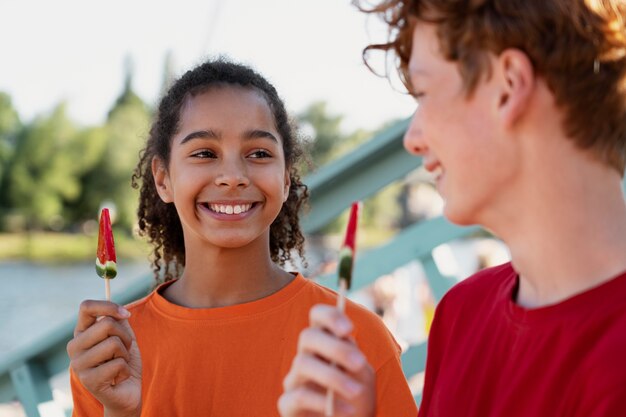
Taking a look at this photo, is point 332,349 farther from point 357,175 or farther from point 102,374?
point 357,175

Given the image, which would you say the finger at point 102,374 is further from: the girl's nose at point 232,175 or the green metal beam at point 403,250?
the green metal beam at point 403,250

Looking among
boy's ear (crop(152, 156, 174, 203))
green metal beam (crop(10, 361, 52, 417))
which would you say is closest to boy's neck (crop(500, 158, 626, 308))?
boy's ear (crop(152, 156, 174, 203))

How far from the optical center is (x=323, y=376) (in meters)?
1.38

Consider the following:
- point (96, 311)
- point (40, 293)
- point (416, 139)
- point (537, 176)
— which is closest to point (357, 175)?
point (96, 311)

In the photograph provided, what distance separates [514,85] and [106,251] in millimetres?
1107

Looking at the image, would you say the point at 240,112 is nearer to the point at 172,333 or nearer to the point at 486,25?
the point at 172,333

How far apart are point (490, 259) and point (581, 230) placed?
8516 millimetres

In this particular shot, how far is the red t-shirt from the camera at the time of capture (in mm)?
1292

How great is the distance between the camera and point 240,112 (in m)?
2.37

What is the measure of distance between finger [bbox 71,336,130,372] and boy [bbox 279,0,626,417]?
66 centimetres

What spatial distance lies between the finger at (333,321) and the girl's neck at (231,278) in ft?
3.17

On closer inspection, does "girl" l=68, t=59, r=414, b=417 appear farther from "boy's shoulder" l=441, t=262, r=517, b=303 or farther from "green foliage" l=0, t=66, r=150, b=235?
"green foliage" l=0, t=66, r=150, b=235

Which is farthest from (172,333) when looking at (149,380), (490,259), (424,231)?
(490,259)

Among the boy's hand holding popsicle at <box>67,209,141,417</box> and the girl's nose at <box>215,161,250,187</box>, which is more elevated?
the girl's nose at <box>215,161,250,187</box>
